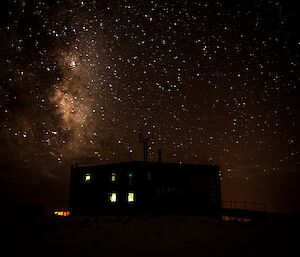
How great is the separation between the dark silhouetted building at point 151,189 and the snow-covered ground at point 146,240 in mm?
13039

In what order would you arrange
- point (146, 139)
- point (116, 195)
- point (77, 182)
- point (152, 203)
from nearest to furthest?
point (152, 203) < point (116, 195) < point (77, 182) < point (146, 139)

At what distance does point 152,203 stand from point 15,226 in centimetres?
1652

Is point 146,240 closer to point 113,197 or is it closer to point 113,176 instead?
point 113,197

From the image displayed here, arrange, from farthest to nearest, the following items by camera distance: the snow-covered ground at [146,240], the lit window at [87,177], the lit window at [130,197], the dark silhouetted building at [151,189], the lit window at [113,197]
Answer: the lit window at [87,177]
the lit window at [113,197]
the lit window at [130,197]
the dark silhouetted building at [151,189]
the snow-covered ground at [146,240]

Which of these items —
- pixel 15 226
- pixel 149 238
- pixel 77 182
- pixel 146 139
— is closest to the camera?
pixel 149 238

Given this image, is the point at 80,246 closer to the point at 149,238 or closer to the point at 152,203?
the point at 149,238

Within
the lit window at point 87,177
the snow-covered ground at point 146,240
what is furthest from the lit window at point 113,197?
the snow-covered ground at point 146,240

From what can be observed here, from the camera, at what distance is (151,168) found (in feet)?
106

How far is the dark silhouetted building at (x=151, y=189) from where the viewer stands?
31.2 metres

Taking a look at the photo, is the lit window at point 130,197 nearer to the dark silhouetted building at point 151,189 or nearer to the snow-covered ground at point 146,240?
the dark silhouetted building at point 151,189

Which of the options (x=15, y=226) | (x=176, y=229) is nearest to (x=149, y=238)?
(x=176, y=229)

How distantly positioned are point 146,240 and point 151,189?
58.4 ft

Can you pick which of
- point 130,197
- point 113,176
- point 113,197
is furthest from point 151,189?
point 113,176

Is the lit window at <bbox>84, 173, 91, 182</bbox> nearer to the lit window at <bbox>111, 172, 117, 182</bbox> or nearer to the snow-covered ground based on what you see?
the lit window at <bbox>111, 172, 117, 182</bbox>
